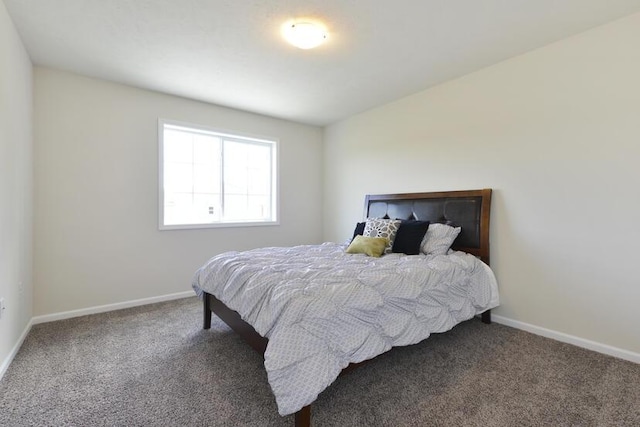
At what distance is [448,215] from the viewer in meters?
3.15

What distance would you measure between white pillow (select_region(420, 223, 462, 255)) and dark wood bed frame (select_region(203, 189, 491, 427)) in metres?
0.15

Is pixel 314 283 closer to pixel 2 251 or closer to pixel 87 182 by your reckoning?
pixel 2 251

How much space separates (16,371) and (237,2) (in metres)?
2.84

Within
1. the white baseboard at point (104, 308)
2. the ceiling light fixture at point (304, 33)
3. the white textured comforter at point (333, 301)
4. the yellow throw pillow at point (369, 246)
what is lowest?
the white baseboard at point (104, 308)

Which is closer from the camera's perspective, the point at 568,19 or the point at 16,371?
the point at 16,371

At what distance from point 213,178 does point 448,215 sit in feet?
9.59

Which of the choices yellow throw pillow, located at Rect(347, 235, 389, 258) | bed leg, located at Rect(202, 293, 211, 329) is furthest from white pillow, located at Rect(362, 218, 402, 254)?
bed leg, located at Rect(202, 293, 211, 329)

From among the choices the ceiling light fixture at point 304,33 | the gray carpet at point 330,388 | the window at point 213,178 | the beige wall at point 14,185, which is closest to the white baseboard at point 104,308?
the beige wall at point 14,185

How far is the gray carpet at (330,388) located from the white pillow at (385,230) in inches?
36.3

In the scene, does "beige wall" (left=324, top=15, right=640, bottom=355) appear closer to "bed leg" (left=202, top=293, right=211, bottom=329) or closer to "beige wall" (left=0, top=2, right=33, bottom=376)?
"bed leg" (left=202, top=293, right=211, bottom=329)

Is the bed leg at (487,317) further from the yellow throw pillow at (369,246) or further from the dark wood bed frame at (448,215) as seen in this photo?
the yellow throw pillow at (369,246)

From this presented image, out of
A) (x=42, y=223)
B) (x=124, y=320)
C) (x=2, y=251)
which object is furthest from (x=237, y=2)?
(x=124, y=320)

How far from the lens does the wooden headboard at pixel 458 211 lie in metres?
2.91

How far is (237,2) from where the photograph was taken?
2.02 m
